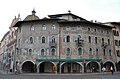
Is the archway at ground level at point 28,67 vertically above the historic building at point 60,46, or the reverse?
the historic building at point 60,46

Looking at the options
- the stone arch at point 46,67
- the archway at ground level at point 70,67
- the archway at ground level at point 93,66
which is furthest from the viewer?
the stone arch at point 46,67

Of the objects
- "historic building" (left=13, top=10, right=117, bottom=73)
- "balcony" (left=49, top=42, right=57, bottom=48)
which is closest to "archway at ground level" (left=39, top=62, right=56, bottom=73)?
"historic building" (left=13, top=10, right=117, bottom=73)

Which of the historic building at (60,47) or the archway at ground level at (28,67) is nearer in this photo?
the historic building at (60,47)

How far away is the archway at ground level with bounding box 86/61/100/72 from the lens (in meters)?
34.6

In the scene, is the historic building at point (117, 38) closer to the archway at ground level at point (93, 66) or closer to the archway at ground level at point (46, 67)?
the archway at ground level at point (93, 66)

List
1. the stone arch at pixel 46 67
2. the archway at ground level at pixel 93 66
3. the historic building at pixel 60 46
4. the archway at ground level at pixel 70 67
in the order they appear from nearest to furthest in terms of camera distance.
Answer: the historic building at pixel 60 46 → the archway at ground level at pixel 70 67 → the archway at ground level at pixel 93 66 → the stone arch at pixel 46 67

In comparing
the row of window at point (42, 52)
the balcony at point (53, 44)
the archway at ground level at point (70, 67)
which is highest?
the balcony at point (53, 44)

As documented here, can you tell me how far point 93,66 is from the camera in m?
36.0

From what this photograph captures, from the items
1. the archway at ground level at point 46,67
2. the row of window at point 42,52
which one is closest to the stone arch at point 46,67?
the archway at ground level at point 46,67

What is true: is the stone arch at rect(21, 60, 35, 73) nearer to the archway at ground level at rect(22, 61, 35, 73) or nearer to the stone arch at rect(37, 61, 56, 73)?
the archway at ground level at rect(22, 61, 35, 73)

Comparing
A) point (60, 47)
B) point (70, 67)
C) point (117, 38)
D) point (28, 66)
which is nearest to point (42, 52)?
point (60, 47)

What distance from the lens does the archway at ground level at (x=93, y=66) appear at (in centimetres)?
3462

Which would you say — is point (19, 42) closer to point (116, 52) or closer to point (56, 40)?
point (56, 40)

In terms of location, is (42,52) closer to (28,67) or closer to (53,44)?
(53,44)
